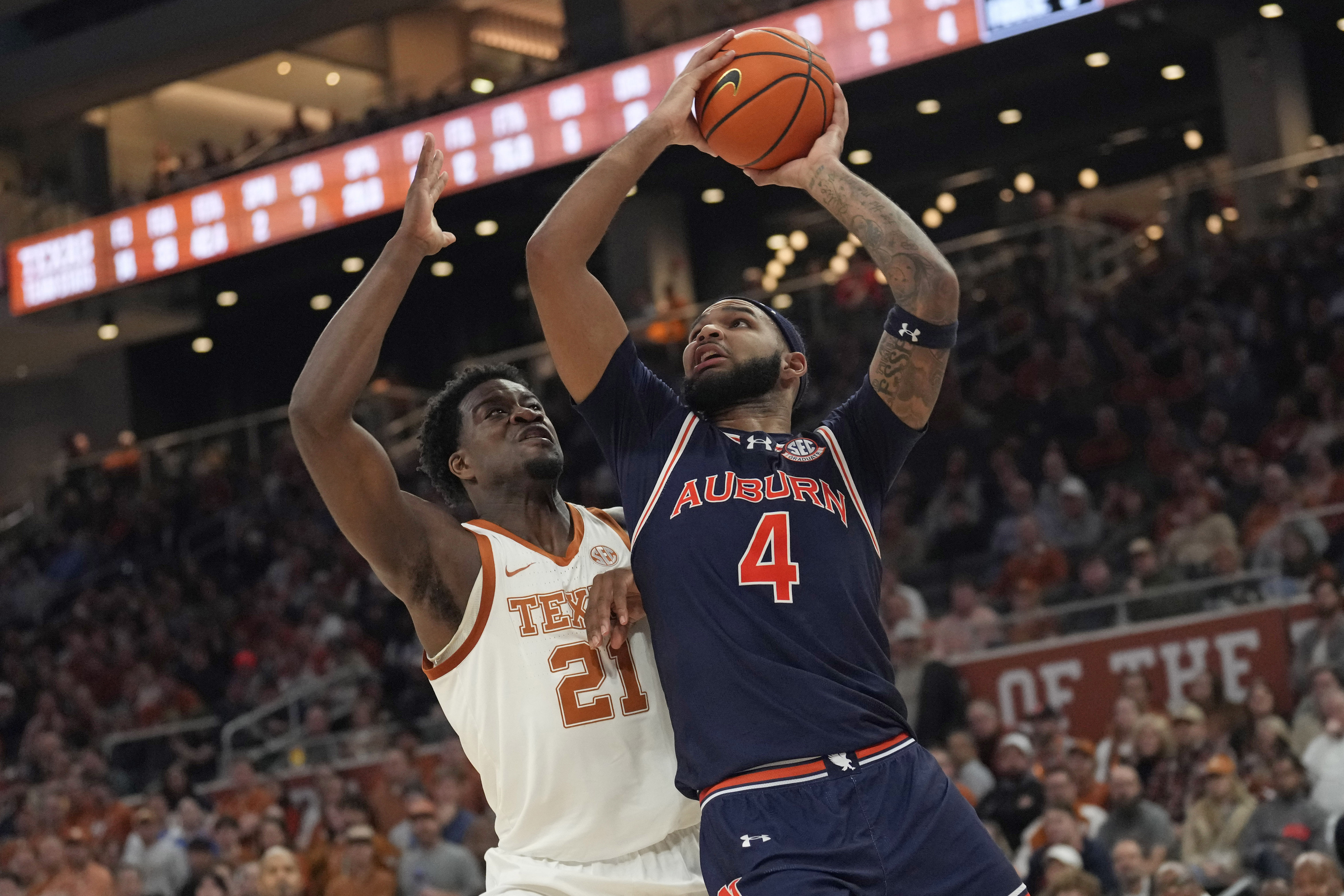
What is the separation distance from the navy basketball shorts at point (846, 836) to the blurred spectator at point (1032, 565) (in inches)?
321

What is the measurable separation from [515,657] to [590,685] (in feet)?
0.64

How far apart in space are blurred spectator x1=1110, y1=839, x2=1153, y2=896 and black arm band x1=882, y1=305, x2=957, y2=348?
5.01 meters

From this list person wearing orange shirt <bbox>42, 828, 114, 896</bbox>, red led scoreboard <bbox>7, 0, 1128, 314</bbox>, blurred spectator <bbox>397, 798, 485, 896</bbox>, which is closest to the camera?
blurred spectator <bbox>397, 798, 485, 896</bbox>

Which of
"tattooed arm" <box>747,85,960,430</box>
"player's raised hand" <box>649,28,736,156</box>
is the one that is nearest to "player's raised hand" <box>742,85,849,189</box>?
"tattooed arm" <box>747,85,960,430</box>

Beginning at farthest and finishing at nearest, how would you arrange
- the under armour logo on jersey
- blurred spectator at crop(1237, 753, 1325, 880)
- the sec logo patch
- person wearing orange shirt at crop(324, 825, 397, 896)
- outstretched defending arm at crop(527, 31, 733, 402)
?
person wearing orange shirt at crop(324, 825, 397, 896) → blurred spectator at crop(1237, 753, 1325, 880) → the sec logo patch → outstretched defending arm at crop(527, 31, 733, 402) → the under armour logo on jersey

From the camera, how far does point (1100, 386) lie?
45.5ft

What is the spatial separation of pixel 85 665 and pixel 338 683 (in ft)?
14.9

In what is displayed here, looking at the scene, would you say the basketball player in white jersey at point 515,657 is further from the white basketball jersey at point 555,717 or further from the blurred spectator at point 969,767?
the blurred spectator at point 969,767

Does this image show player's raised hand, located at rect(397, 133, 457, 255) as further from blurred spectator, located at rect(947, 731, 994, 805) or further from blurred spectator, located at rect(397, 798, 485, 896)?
blurred spectator, located at rect(397, 798, 485, 896)

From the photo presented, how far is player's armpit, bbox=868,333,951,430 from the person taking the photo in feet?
12.5

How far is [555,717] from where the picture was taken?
385 cm

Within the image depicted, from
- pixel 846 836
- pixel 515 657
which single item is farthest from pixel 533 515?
pixel 846 836

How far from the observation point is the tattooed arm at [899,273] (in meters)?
3.76

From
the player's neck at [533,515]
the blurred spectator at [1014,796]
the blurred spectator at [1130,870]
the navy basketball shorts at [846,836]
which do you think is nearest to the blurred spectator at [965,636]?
the blurred spectator at [1014,796]
